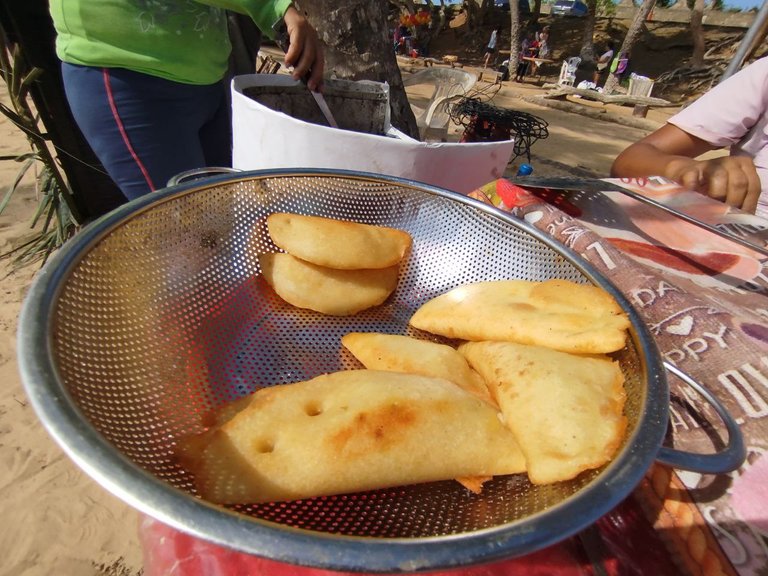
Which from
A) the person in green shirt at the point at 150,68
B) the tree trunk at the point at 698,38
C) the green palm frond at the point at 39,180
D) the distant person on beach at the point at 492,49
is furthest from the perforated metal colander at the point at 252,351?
the tree trunk at the point at 698,38

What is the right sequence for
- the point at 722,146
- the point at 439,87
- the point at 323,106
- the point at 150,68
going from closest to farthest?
the point at 150,68 → the point at 323,106 → the point at 722,146 → the point at 439,87

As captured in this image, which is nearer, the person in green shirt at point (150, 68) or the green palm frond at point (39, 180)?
the person in green shirt at point (150, 68)

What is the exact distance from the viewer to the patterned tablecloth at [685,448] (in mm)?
631

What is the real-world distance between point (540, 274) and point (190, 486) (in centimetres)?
77

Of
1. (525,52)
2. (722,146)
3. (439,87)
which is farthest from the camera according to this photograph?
(525,52)

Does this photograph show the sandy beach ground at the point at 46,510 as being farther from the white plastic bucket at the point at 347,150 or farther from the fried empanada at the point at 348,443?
the white plastic bucket at the point at 347,150

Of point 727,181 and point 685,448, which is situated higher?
point 727,181

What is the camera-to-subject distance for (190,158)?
1479 mm

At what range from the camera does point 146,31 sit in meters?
1.19

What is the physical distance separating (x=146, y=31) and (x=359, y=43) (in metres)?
1.00

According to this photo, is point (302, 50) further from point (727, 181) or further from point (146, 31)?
point (727, 181)

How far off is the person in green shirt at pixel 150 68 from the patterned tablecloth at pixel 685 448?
2.95ft

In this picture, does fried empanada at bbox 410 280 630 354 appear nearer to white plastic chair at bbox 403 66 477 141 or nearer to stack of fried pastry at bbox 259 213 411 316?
stack of fried pastry at bbox 259 213 411 316

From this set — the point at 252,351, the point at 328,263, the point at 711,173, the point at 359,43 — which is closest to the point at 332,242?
the point at 328,263
